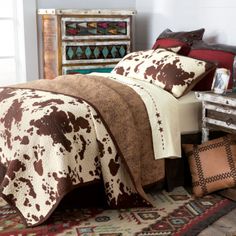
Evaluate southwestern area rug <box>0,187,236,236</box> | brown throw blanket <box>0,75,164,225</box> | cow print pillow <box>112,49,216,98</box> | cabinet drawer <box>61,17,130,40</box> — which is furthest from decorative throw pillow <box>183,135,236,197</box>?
cabinet drawer <box>61,17,130,40</box>

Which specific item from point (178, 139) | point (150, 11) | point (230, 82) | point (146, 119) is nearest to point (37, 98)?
point (146, 119)

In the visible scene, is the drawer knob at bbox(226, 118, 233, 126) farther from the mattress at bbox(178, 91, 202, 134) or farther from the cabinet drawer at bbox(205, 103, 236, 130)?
the mattress at bbox(178, 91, 202, 134)

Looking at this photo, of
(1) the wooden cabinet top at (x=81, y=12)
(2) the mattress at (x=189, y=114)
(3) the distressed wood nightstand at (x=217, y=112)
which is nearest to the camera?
(3) the distressed wood nightstand at (x=217, y=112)

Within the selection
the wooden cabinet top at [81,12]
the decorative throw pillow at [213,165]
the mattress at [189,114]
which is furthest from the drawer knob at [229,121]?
the wooden cabinet top at [81,12]

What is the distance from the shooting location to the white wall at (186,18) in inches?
160

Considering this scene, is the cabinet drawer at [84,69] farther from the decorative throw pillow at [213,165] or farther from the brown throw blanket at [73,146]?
the decorative throw pillow at [213,165]

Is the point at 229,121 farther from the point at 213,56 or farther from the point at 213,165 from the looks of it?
the point at 213,56

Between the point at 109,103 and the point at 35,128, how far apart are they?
0.50 meters

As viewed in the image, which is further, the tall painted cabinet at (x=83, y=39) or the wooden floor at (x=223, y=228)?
the tall painted cabinet at (x=83, y=39)

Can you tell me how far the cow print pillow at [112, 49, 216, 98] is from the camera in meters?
3.38

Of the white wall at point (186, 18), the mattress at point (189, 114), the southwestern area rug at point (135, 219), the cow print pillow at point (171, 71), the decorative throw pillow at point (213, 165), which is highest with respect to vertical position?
the white wall at point (186, 18)

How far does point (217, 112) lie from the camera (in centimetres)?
322

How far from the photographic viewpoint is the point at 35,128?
2789mm

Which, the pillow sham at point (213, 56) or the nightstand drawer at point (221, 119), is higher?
the pillow sham at point (213, 56)
